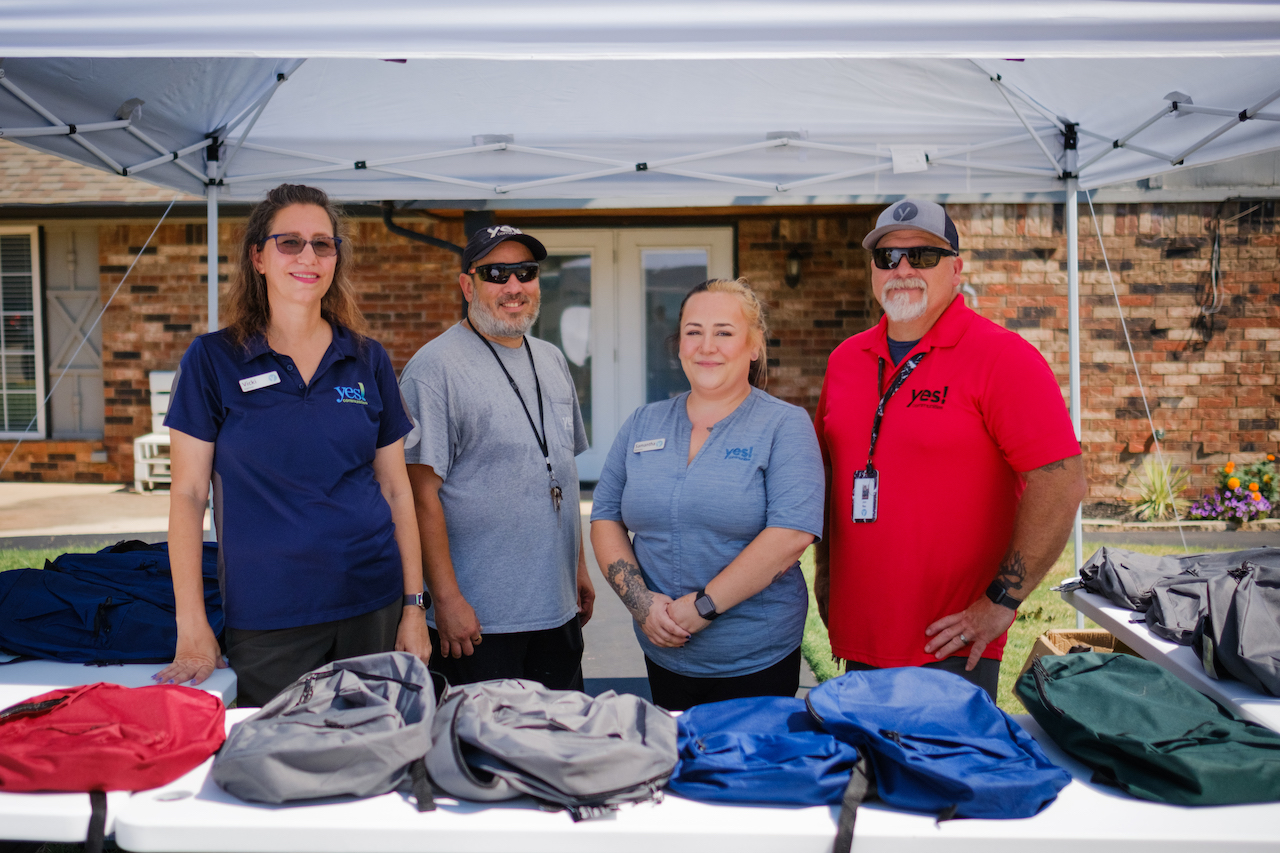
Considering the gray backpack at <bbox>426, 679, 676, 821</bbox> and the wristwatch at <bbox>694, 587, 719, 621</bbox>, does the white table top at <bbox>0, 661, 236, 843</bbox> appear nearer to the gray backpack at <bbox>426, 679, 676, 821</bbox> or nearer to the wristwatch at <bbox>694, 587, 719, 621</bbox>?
the gray backpack at <bbox>426, 679, 676, 821</bbox>

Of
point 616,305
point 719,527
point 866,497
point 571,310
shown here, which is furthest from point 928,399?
point 571,310

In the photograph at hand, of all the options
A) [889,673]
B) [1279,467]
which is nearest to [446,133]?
[889,673]

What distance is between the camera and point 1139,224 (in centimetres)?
784

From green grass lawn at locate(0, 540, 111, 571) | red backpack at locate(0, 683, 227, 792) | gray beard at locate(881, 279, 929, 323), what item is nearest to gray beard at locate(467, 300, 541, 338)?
gray beard at locate(881, 279, 929, 323)

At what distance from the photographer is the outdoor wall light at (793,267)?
8.55 m

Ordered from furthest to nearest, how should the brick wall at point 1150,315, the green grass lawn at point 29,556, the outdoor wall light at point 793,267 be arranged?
the outdoor wall light at point 793,267 < the brick wall at point 1150,315 < the green grass lawn at point 29,556

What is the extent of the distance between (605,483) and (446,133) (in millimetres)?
2393

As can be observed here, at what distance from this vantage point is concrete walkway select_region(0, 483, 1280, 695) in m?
4.37

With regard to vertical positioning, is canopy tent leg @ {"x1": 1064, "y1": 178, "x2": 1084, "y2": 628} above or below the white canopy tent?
below

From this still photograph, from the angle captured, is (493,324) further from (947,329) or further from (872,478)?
(947,329)

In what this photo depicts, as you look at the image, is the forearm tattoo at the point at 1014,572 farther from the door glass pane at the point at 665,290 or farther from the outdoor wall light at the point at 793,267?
the door glass pane at the point at 665,290

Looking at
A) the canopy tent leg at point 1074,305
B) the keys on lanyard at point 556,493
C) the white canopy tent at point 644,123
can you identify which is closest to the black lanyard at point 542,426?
the keys on lanyard at point 556,493

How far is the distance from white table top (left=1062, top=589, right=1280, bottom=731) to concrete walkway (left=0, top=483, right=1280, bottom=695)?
60.9 inches

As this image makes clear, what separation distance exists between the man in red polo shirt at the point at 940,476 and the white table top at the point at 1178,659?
426 mm
